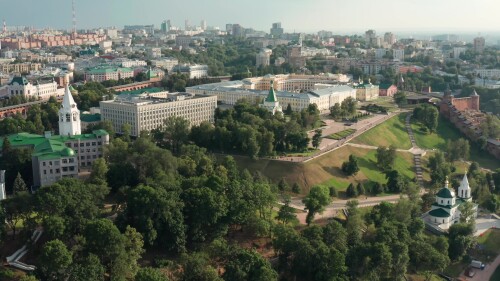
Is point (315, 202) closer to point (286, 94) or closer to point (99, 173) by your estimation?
point (99, 173)

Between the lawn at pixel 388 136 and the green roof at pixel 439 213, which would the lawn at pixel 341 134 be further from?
the green roof at pixel 439 213

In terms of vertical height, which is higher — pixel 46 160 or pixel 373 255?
pixel 46 160

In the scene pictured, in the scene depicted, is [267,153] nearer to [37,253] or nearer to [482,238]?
[482,238]

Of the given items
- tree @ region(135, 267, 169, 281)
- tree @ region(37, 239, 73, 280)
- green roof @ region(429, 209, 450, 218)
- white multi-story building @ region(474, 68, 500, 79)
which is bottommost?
green roof @ region(429, 209, 450, 218)

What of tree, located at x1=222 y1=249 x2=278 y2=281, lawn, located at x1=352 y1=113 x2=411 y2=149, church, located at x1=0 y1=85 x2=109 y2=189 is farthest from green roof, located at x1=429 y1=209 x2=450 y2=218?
church, located at x1=0 y1=85 x2=109 y2=189

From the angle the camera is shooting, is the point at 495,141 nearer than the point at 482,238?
No

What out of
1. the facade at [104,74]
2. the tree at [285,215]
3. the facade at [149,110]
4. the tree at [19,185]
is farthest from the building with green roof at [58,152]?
the facade at [104,74]

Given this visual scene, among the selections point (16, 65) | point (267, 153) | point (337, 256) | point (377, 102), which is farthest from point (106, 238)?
point (16, 65)

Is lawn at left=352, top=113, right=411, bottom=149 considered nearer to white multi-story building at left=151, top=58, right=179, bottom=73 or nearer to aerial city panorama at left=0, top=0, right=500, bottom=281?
aerial city panorama at left=0, top=0, right=500, bottom=281
